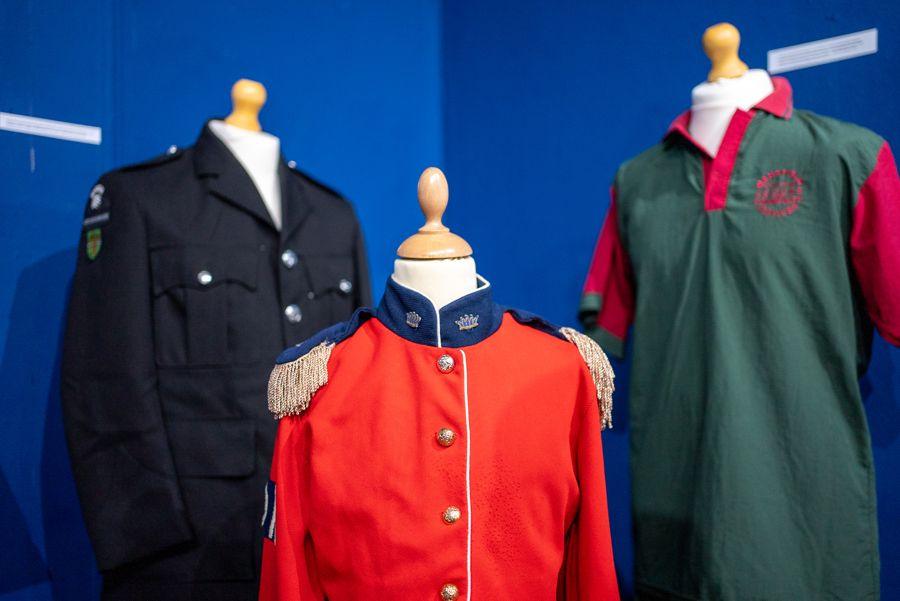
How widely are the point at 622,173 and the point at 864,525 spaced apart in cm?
95

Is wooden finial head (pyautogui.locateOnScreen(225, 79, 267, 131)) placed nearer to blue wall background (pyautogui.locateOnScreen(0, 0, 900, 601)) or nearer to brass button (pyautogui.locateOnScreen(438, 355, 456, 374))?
blue wall background (pyautogui.locateOnScreen(0, 0, 900, 601))

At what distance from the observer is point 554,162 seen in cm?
248

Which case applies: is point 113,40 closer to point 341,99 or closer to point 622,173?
point 341,99

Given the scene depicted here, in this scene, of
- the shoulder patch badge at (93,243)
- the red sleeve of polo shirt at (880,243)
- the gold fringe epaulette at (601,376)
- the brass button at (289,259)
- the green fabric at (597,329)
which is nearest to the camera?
the gold fringe epaulette at (601,376)

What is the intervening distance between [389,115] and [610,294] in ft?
3.73

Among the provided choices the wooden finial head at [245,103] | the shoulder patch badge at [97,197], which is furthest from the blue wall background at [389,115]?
the wooden finial head at [245,103]

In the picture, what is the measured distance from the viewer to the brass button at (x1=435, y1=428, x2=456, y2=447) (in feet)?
3.58

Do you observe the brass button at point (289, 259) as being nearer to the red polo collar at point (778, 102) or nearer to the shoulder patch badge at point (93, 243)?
the shoulder patch badge at point (93, 243)

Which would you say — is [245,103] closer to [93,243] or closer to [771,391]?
[93,243]

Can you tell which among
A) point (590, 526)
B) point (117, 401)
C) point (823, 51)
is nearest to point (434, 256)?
point (590, 526)

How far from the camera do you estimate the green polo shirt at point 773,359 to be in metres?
1.50

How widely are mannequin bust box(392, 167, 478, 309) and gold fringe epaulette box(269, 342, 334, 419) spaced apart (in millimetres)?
183

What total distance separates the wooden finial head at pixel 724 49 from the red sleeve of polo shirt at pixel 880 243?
357 millimetres

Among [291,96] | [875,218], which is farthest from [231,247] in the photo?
[875,218]
